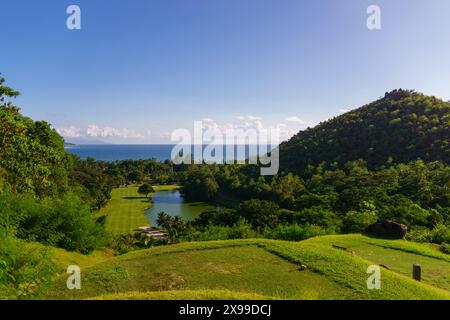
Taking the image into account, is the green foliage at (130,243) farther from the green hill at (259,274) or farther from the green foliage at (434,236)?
the green foliage at (434,236)

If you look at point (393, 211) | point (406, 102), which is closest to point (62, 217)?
point (393, 211)

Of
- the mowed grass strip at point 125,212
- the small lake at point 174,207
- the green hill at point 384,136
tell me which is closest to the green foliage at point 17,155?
the mowed grass strip at point 125,212

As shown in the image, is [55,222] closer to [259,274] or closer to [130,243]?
[259,274]

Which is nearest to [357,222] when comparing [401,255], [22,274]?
[401,255]

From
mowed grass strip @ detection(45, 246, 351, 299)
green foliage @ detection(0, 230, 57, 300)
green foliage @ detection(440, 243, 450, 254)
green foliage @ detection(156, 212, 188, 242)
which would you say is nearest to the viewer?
green foliage @ detection(0, 230, 57, 300)

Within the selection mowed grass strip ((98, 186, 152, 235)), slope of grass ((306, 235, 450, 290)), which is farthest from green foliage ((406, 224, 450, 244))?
mowed grass strip ((98, 186, 152, 235))

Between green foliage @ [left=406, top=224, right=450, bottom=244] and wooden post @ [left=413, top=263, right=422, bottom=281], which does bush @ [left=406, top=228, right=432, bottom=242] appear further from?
wooden post @ [left=413, top=263, right=422, bottom=281]
